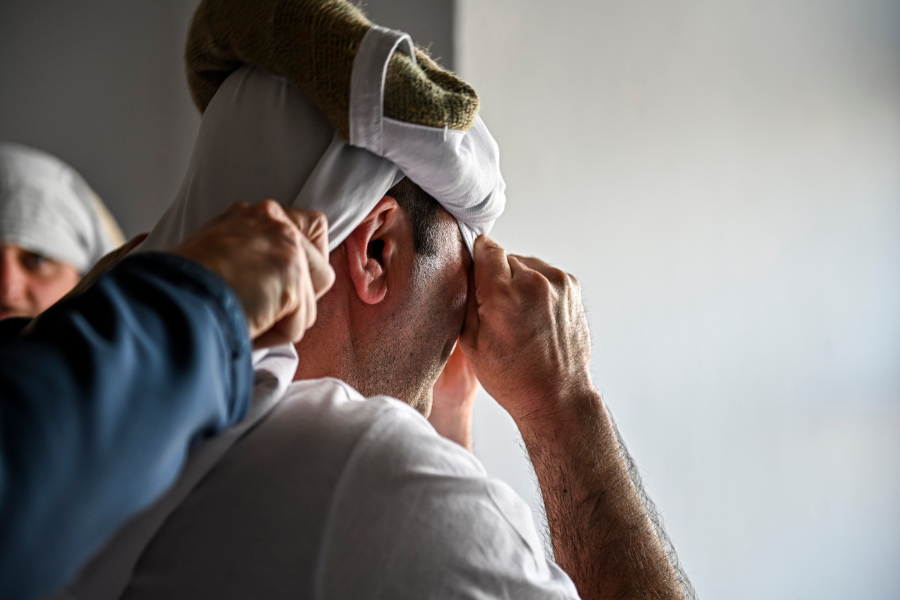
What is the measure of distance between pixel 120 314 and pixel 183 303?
3 centimetres

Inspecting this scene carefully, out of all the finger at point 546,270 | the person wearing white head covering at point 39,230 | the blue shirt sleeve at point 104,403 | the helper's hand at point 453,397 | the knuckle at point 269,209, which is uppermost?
the knuckle at point 269,209

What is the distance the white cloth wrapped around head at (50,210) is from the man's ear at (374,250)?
0.71m

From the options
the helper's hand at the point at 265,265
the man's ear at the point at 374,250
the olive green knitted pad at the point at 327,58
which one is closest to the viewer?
the helper's hand at the point at 265,265

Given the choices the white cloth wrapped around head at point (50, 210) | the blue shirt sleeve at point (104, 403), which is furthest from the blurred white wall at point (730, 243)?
the blue shirt sleeve at point (104, 403)

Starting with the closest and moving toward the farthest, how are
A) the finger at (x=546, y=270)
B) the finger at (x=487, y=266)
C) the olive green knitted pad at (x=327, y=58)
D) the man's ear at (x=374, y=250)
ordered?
the olive green knitted pad at (x=327, y=58) → the man's ear at (x=374, y=250) → the finger at (x=487, y=266) → the finger at (x=546, y=270)

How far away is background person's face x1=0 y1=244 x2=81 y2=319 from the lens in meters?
1.12

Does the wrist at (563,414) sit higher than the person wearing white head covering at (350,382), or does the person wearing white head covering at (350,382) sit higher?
the person wearing white head covering at (350,382)

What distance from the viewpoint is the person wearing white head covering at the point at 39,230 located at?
44.0 inches

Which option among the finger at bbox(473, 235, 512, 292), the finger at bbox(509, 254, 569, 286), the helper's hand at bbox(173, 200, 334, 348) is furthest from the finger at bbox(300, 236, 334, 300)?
the finger at bbox(509, 254, 569, 286)

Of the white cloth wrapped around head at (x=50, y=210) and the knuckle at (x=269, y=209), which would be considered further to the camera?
the white cloth wrapped around head at (x=50, y=210)

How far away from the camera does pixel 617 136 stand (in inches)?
68.4

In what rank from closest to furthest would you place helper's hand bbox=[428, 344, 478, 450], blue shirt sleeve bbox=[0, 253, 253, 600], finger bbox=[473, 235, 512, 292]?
blue shirt sleeve bbox=[0, 253, 253, 600] → finger bbox=[473, 235, 512, 292] → helper's hand bbox=[428, 344, 478, 450]

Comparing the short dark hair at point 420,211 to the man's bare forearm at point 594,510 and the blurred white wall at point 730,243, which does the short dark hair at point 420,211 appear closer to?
the man's bare forearm at point 594,510

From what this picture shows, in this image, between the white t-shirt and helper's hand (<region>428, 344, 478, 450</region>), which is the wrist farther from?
the white t-shirt
